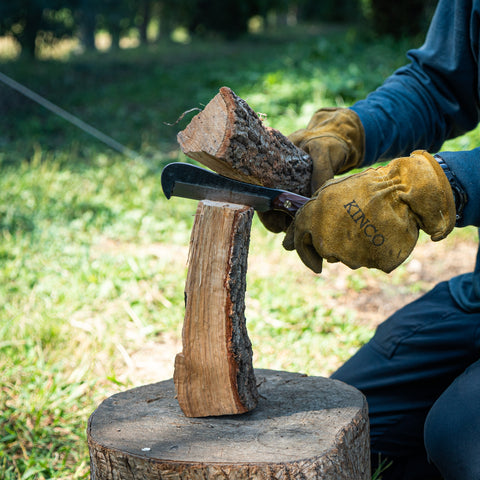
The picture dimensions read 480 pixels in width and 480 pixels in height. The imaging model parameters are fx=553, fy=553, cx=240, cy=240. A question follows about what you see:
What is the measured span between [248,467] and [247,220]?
0.60m

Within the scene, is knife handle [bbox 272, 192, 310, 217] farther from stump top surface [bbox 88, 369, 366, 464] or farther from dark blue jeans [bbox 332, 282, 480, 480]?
dark blue jeans [bbox 332, 282, 480, 480]

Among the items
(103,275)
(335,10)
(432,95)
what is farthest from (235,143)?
(335,10)

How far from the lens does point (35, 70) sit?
859 centimetres

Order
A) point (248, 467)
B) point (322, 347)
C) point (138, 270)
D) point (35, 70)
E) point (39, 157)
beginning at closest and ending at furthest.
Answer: point (248, 467) → point (322, 347) → point (138, 270) → point (39, 157) → point (35, 70)

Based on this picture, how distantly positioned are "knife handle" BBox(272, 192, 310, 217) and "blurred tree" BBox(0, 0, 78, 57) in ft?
22.9

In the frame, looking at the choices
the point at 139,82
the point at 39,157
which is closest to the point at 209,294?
the point at 39,157

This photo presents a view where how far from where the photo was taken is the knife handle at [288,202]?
5.07ft

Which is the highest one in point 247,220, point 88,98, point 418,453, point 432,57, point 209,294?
point 88,98

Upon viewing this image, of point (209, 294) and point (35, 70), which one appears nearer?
point (209, 294)

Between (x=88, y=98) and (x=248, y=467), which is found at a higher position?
(x=88, y=98)

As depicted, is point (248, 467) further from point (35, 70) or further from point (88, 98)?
point (35, 70)

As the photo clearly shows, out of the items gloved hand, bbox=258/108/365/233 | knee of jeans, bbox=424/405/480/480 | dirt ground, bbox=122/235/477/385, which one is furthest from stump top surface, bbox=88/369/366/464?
dirt ground, bbox=122/235/477/385

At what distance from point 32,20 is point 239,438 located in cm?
802

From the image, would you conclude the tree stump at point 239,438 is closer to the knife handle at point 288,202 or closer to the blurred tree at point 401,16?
the knife handle at point 288,202
